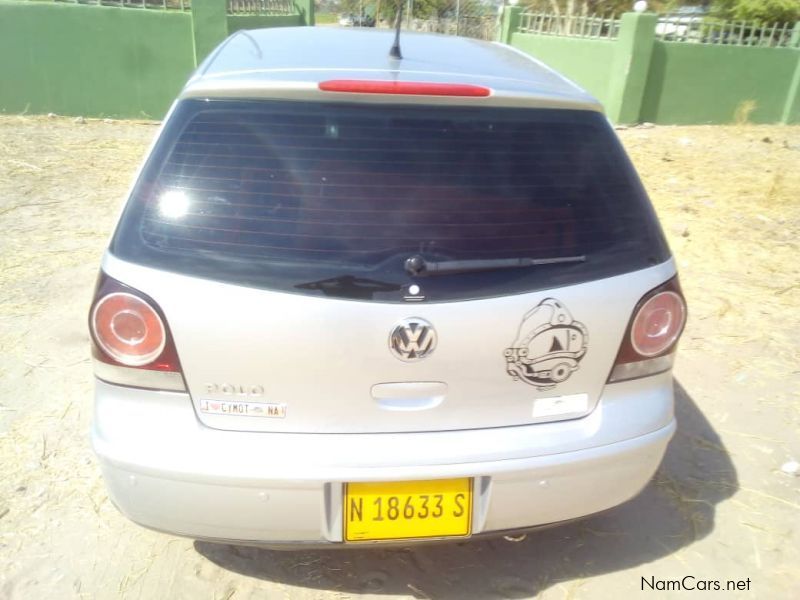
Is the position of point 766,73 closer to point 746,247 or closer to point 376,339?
point 746,247

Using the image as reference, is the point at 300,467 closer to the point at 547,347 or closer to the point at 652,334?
the point at 547,347

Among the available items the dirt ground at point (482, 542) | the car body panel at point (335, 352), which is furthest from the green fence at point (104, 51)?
the car body panel at point (335, 352)

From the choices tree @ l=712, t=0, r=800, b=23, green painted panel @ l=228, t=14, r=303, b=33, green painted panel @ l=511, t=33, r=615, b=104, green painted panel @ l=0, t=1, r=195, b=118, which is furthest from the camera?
tree @ l=712, t=0, r=800, b=23

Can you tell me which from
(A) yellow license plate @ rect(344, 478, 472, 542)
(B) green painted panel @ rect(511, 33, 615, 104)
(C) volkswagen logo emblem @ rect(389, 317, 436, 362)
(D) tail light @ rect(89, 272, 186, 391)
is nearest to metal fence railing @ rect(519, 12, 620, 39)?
(B) green painted panel @ rect(511, 33, 615, 104)

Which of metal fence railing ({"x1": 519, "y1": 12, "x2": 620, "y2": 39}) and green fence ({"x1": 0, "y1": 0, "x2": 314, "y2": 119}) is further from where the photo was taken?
metal fence railing ({"x1": 519, "y1": 12, "x2": 620, "y2": 39})

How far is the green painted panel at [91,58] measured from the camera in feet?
31.0

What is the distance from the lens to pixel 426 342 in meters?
1.89

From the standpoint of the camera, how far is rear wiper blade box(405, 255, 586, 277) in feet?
6.20

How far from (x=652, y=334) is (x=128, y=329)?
1587 mm

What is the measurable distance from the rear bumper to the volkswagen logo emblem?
256 mm

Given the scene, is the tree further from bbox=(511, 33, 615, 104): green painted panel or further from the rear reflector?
the rear reflector

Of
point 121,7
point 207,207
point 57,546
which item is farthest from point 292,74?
point 121,7

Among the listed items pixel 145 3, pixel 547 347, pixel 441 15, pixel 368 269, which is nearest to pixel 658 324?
pixel 547 347

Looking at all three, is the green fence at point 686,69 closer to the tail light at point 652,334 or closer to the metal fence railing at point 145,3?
the metal fence railing at point 145,3
